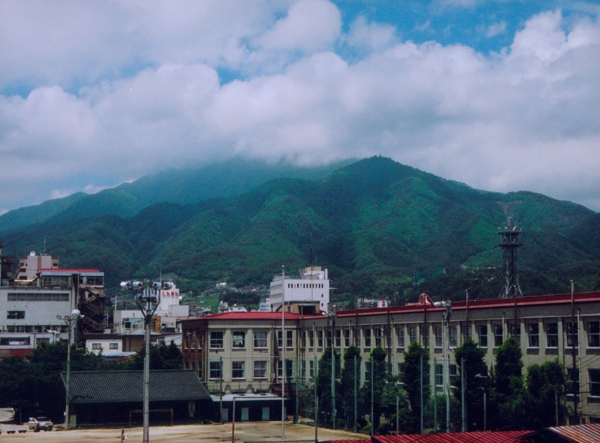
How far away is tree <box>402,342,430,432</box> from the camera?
182 feet

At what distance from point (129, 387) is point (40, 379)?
10.6 metres

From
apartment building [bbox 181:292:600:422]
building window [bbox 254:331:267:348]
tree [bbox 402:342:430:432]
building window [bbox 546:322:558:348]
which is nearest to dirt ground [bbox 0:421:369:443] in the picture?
tree [bbox 402:342:430:432]

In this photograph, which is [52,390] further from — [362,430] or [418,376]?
[418,376]

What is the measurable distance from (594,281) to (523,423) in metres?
91.6

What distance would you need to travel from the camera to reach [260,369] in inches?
3125

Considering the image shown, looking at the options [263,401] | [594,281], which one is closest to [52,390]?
[263,401]

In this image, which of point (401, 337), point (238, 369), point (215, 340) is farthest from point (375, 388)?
point (215, 340)

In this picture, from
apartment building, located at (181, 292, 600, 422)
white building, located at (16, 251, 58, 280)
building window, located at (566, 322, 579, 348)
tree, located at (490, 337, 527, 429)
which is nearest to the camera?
apartment building, located at (181, 292, 600, 422)

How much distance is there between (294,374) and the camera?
77.6 metres

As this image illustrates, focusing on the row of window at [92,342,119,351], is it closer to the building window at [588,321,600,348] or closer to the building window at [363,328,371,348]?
the building window at [363,328,371,348]

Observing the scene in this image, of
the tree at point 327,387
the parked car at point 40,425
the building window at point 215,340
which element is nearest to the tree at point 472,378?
the tree at point 327,387

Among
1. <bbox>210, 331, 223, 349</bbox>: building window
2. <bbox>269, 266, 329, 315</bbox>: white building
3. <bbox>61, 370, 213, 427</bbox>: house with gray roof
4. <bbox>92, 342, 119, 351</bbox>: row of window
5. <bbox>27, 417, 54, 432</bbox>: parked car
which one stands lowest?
<bbox>27, 417, 54, 432</bbox>: parked car

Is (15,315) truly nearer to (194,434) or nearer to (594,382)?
(194,434)

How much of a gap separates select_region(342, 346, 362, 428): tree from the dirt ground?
152 centimetres
